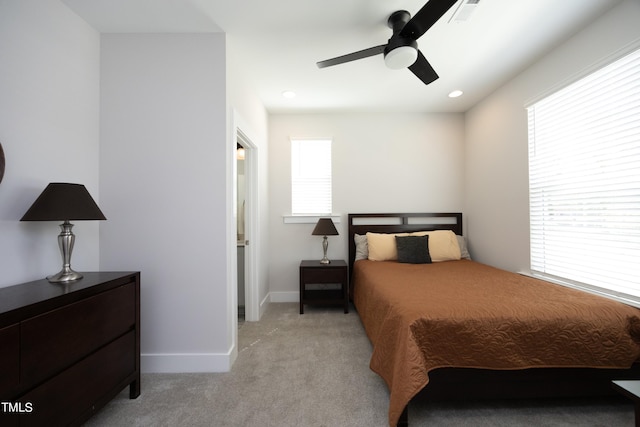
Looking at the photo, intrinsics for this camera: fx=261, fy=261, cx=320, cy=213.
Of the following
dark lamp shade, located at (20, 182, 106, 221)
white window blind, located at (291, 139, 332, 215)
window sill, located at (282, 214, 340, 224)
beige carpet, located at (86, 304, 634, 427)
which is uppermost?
white window blind, located at (291, 139, 332, 215)

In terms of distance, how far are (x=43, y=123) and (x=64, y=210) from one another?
64cm

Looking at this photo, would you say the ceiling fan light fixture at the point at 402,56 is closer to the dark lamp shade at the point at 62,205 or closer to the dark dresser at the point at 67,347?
the dark lamp shade at the point at 62,205

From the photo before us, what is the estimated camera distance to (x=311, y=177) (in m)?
3.68

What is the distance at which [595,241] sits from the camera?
1978mm

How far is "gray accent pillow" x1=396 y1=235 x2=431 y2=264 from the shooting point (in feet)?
10.1

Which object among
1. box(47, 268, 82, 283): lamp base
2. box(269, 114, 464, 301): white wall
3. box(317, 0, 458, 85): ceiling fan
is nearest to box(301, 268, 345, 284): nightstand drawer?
box(269, 114, 464, 301): white wall

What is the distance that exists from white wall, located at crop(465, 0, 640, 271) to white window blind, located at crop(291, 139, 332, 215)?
1.94 metres

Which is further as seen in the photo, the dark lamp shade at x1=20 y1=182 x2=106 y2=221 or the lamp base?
the lamp base

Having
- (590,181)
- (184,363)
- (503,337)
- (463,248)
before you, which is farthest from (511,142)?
(184,363)

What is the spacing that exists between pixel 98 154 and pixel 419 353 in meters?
2.58

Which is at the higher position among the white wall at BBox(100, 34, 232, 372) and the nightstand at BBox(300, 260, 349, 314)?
the white wall at BBox(100, 34, 232, 372)

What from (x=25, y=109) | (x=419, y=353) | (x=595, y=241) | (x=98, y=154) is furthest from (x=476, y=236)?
(x=25, y=109)

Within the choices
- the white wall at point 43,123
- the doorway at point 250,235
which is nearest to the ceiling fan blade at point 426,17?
the doorway at point 250,235

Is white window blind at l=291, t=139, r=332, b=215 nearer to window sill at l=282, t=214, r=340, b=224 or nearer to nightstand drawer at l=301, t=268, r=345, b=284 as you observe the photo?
window sill at l=282, t=214, r=340, b=224
